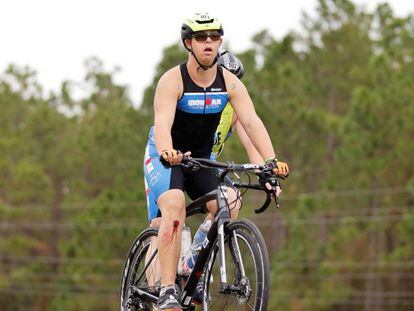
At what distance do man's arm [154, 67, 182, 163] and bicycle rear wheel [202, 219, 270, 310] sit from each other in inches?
31.0

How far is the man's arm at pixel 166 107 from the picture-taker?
7969 millimetres

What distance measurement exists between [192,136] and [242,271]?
137cm

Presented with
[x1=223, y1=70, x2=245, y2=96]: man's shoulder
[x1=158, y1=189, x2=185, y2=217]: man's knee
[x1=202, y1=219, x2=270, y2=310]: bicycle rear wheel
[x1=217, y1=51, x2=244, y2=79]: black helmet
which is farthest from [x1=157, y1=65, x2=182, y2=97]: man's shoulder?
[x1=217, y1=51, x2=244, y2=79]: black helmet

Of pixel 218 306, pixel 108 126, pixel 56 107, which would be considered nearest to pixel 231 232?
pixel 218 306

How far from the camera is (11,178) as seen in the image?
63156 mm

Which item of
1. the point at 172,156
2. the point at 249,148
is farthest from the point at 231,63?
the point at 172,156

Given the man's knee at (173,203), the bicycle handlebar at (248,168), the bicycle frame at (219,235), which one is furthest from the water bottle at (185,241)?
the bicycle handlebar at (248,168)

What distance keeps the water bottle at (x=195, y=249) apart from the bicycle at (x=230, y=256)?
8cm

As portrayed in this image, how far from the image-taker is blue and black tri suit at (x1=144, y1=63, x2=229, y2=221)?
8.20m

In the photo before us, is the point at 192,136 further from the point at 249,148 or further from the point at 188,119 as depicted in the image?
the point at 249,148

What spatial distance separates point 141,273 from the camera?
30.7ft

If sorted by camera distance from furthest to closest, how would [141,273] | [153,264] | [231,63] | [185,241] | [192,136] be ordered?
Answer: [231,63] → [141,273] → [153,264] → [185,241] → [192,136]

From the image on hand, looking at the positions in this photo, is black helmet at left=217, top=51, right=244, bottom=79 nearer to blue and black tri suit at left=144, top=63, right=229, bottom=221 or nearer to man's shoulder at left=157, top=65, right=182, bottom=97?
blue and black tri suit at left=144, top=63, right=229, bottom=221

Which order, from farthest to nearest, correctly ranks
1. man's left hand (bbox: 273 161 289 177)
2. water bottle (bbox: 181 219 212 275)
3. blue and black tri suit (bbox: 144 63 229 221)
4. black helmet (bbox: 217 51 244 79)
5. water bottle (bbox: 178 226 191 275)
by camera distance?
black helmet (bbox: 217 51 244 79), water bottle (bbox: 178 226 191 275), water bottle (bbox: 181 219 212 275), blue and black tri suit (bbox: 144 63 229 221), man's left hand (bbox: 273 161 289 177)
